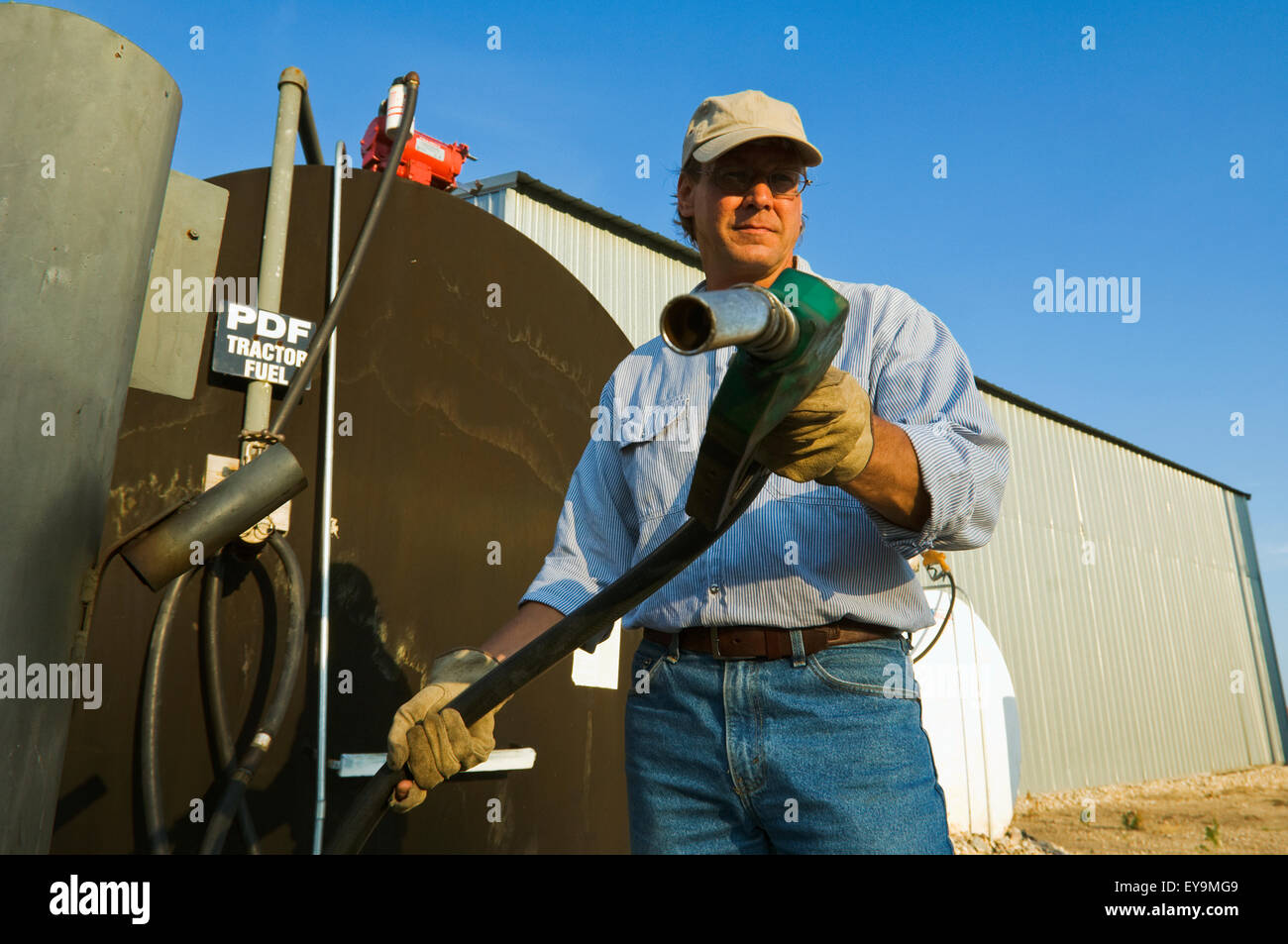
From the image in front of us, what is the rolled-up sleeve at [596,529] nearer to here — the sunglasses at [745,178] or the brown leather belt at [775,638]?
the brown leather belt at [775,638]

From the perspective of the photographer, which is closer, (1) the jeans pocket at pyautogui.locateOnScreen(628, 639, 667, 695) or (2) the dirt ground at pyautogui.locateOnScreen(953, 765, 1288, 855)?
(1) the jeans pocket at pyautogui.locateOnScreen(628, 639, 667, 695)

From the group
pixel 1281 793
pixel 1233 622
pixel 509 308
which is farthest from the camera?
pixel 1233 622

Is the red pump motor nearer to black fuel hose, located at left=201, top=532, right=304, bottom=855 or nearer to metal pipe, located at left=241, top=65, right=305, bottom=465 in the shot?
metal pipe, located at left=241, top=65, right=305, bottom=465

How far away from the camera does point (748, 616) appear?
175 centimetres

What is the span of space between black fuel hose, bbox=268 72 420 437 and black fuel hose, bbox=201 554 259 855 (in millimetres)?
426

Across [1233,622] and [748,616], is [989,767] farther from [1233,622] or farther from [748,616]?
[1233,622]

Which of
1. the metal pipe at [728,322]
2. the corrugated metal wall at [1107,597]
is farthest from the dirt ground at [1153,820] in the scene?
the metal pipe at [728,322]

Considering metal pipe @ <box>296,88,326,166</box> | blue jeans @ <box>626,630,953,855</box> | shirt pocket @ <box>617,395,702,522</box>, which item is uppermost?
metal pipe @ <box>296,88,326,166</box>

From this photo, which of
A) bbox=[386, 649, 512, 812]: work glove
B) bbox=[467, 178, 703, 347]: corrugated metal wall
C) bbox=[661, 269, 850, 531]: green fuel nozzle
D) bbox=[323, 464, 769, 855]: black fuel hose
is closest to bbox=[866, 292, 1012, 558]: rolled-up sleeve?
bbox=[323, 464, 769, 855]: black fuel hose

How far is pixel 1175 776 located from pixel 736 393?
16831 millimetres

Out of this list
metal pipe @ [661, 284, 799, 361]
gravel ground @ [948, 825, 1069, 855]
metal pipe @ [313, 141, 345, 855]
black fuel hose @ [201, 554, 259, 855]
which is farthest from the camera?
gravel ground @ [948, 825, 1069, 855]

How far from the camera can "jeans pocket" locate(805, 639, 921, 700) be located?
66.1 inches

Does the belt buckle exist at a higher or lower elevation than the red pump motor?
lower
